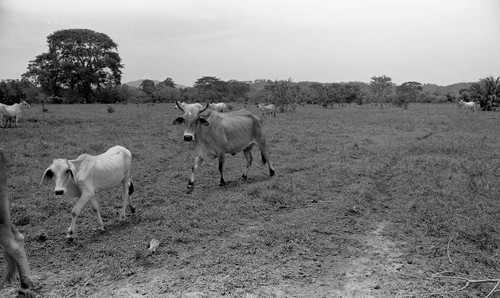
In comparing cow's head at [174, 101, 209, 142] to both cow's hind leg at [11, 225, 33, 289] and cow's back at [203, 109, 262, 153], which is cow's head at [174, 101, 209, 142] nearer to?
cow's back at [203, 109, 262, 153]

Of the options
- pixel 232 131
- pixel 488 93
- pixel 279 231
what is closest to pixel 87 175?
pixel 279 231

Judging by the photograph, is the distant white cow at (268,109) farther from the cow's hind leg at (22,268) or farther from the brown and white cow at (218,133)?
the cow's hind leg at (22,268)

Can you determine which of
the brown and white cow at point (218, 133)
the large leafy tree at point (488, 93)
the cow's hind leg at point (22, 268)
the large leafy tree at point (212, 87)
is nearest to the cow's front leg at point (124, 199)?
the brown and white cow at point (218, 133)

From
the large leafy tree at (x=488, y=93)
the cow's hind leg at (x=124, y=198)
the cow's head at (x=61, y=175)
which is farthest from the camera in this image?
the large leafy tree at (x=488, y=93)

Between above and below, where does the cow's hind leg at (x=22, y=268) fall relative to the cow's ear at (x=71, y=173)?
below

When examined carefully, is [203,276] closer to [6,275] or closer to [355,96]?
[6,275]

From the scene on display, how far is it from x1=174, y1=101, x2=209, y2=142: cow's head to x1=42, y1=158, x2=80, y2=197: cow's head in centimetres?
309

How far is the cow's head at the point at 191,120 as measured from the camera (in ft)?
27.8

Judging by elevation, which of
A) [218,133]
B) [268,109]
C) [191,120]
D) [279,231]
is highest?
[191,120]

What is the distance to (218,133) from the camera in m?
9.12

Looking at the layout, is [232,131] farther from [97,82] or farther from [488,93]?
[97,82]

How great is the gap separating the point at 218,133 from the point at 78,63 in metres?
50.5

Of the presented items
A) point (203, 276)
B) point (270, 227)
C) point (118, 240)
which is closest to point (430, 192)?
point (270, 227)

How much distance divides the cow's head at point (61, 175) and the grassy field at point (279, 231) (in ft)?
2.90
